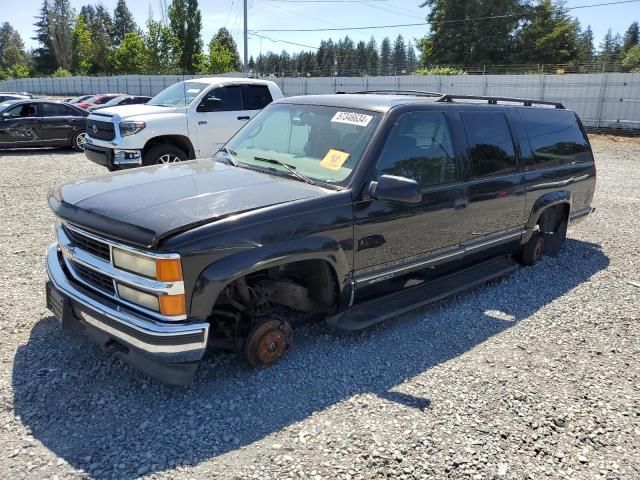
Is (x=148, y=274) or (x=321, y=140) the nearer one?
(x=148, y=274)

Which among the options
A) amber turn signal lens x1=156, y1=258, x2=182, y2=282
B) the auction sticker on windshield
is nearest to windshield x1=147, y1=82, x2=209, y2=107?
the auction sticker on windshield

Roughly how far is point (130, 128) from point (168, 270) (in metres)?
6.81

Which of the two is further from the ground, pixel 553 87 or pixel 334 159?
pixel 553 87

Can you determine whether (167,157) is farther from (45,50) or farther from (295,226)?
(45,50)

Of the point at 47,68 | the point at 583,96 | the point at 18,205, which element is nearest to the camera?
the point at 18,205

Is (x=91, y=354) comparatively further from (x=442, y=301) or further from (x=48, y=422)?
(x=442, y=301)

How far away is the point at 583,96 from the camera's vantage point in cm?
2291

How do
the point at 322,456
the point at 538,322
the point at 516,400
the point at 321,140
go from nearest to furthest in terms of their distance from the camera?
the point at 322,456
the point at 516,400
the point at 321,140
the point at 538,322

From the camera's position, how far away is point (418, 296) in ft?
14.3

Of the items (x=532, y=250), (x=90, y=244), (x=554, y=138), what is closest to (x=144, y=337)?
(x=90, y=244)

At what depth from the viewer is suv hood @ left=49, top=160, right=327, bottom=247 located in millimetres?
2939

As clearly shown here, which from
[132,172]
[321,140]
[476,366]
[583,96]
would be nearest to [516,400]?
[476,366]

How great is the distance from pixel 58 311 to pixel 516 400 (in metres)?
3.08

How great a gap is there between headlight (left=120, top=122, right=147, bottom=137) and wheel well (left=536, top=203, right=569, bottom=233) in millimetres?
6547
